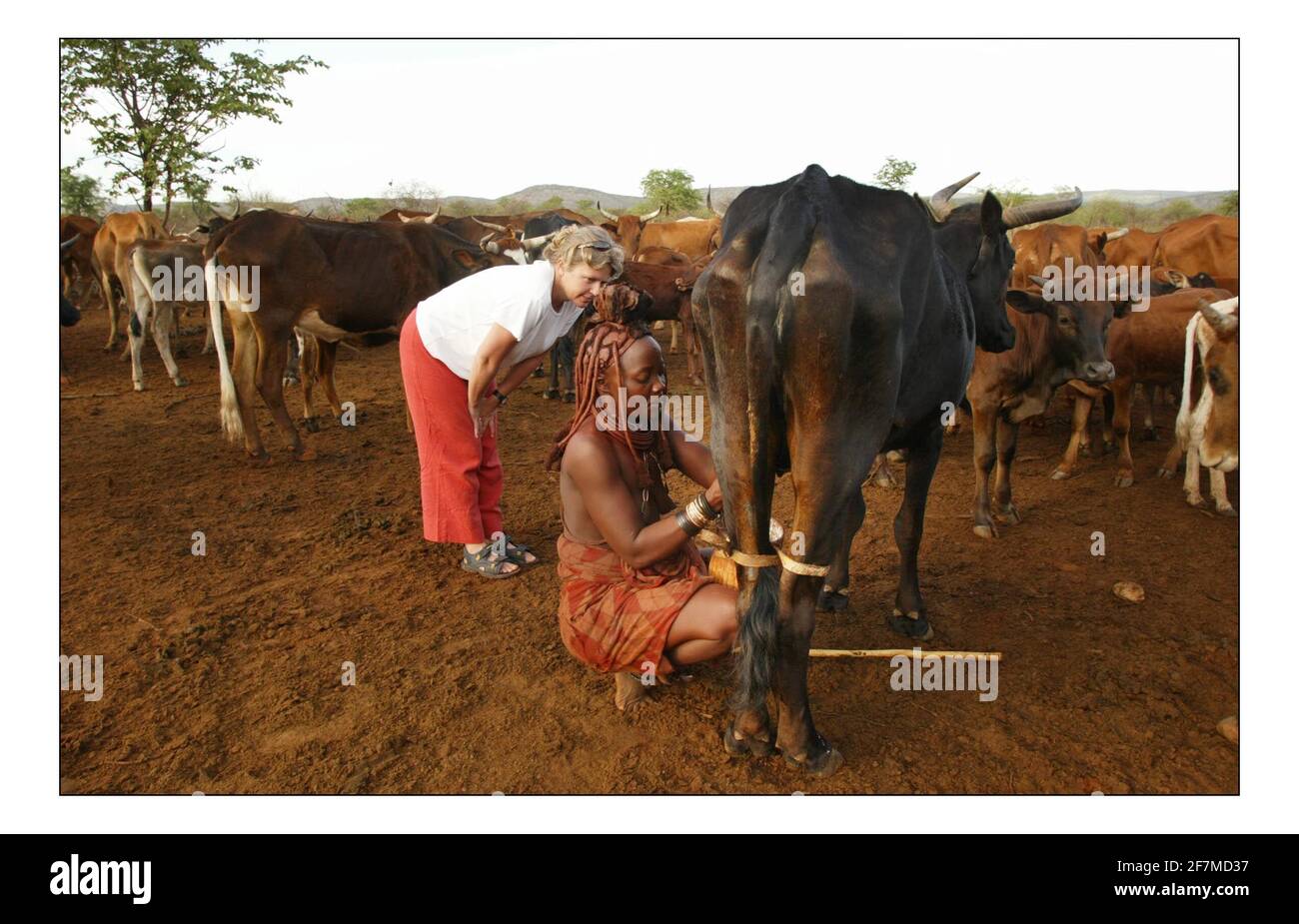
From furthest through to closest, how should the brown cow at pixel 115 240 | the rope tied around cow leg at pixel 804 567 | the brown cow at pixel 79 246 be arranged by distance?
the brown cow at pixel 79 246 < the brown cow at pixel 115 240 < the rope tied around cow leg at pixel 804 567

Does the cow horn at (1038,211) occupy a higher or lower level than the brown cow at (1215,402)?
higher

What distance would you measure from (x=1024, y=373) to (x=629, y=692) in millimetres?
3897

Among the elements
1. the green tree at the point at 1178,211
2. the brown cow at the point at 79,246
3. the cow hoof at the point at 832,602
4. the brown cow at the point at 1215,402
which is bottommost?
the cow hoof at the point at 832,602

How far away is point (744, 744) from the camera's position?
3.25m

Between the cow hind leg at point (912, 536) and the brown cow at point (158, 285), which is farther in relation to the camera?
the brown cow at point (158, 285)

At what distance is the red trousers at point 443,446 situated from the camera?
492 cm

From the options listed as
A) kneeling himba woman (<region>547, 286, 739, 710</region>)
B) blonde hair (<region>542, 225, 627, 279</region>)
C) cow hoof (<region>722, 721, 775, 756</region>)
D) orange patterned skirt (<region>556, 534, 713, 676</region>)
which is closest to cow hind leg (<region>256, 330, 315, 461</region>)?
blonde hair (<region>542, 225, 627, 279</region>)

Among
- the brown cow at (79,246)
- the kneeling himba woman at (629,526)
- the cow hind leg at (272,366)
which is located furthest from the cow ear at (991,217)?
the brown cow at (79,246)

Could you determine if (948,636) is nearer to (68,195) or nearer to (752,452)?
(752,452)

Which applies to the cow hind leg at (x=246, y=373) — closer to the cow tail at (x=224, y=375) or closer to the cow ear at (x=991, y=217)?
the cow tail at (x=224, y=375)

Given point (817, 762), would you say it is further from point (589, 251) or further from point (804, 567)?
point (589, 251)

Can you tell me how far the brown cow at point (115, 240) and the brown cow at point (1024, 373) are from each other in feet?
36.1

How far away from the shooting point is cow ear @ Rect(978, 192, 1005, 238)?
3984mm

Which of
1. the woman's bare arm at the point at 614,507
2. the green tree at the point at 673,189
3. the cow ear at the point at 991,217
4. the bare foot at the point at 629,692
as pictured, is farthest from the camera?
the green tree at the point at 673,189
